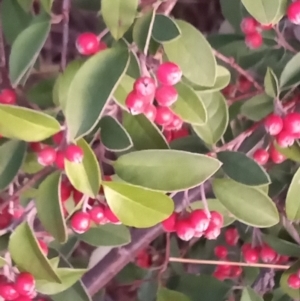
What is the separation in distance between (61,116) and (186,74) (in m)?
0.16

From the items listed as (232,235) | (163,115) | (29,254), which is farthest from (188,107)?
(232,235)

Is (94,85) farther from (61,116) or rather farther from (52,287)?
(52,287)

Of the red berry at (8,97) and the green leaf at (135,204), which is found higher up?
the red berry at (8,97)

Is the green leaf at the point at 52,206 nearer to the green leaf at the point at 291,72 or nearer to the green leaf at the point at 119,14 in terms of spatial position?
the green leaf at the point at 119,14

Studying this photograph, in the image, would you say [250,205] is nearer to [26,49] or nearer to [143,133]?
[143,133]

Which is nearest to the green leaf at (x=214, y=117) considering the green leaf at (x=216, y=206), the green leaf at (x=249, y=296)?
the green leaf at (x=216, y=206)

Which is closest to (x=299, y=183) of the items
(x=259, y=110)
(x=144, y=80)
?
(x=259, y=110)

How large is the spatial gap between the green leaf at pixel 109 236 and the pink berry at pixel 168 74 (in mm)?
302

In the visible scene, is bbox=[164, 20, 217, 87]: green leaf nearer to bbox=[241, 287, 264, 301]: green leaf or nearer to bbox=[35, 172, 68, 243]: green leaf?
bbox=[35, 172, 68, 243]: green leaf

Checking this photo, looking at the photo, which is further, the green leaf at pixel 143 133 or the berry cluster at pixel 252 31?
the berry cluster at pixel 252 31

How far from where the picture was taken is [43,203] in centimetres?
52

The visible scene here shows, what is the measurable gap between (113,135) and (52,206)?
0.10m

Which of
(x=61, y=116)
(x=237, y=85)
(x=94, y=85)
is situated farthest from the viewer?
(x=237, y=85)

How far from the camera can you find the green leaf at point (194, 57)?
51 centimetres
